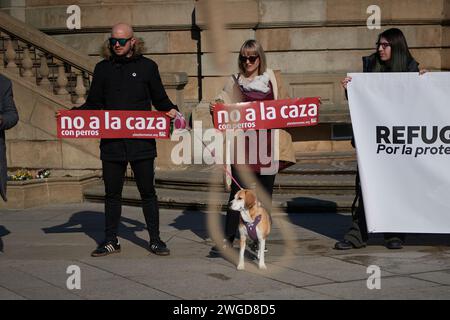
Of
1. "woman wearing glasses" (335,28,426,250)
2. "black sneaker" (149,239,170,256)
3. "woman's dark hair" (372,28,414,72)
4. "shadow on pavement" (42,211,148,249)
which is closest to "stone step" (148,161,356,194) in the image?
"shadow on pavement" (42,211,148,249)

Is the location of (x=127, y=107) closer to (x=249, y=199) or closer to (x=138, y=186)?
(x=138, y=186)

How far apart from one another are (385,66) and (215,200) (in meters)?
3.57

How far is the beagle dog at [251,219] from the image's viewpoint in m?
7.68

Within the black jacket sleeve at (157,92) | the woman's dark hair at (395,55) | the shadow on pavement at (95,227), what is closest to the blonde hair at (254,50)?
the black jacket sleeve at (157,92)

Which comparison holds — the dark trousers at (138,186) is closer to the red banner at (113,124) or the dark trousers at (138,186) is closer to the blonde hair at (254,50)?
the red banner at (113,124)

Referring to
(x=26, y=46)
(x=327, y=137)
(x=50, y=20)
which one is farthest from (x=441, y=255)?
(x=50, y=20)

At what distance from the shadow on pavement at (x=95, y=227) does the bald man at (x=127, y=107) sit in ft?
2.05

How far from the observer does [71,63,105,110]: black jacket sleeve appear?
8539 mm

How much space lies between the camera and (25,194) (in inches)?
478

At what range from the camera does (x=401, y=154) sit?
343 inches

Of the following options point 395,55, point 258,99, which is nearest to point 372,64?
point 395,55

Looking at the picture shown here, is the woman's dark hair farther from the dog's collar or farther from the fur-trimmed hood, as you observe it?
the fur-trimmed hood

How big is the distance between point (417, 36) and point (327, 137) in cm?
257

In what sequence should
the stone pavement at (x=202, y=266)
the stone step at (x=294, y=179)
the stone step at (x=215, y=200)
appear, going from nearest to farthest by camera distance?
the stone pavement at (x=202, y=266), the stone step at (x=215, y=200), the stone step at (x=294, y=179)
